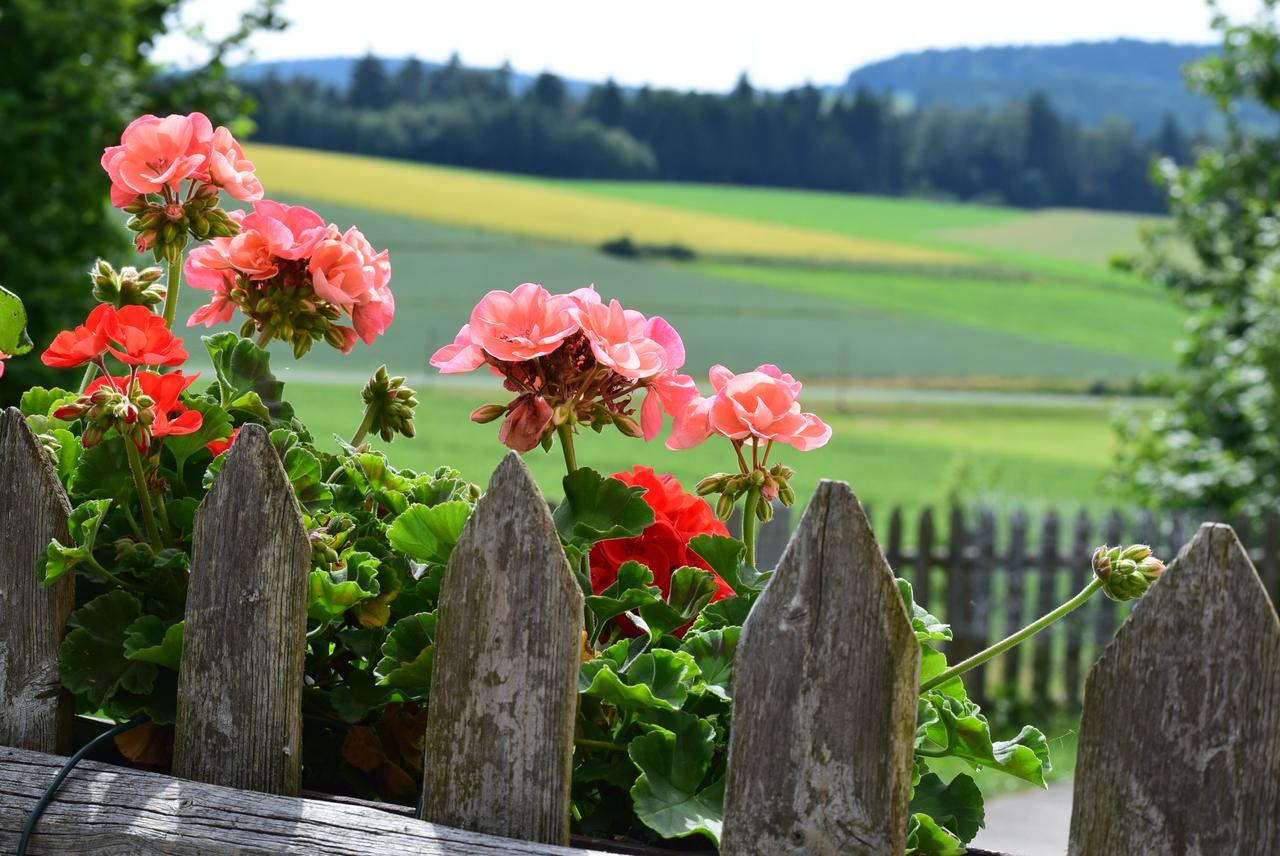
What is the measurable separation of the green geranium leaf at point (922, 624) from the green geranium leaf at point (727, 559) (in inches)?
5.7

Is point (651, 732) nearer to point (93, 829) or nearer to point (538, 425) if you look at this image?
point (538, 425)

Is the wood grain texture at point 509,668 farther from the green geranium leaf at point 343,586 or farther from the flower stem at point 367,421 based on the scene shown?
the flower stem at point 367,421

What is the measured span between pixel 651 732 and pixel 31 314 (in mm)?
6969

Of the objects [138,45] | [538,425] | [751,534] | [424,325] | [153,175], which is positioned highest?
[138,45]

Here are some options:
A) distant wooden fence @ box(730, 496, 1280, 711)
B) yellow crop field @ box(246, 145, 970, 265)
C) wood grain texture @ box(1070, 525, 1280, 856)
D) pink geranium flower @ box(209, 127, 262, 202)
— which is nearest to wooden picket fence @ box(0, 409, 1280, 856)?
wood grain texture @ box(1070, 525, 1280, 856)

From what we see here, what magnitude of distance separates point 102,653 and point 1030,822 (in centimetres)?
506

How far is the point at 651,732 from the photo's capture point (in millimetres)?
1073

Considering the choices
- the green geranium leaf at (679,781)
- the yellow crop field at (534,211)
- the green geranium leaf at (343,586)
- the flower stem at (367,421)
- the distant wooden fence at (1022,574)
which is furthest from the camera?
the yellow crop field at (534,211)

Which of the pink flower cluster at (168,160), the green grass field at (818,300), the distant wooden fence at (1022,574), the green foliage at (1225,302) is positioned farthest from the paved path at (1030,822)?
the green grass field at (818,300)

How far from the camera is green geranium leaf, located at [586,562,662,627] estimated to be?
117cm

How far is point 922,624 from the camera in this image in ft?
3.82

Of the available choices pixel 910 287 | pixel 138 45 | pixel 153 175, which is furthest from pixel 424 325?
pixel 153 175

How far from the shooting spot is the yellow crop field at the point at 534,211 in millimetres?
45656

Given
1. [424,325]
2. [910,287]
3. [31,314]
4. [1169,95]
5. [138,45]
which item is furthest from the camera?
[1169,95]
